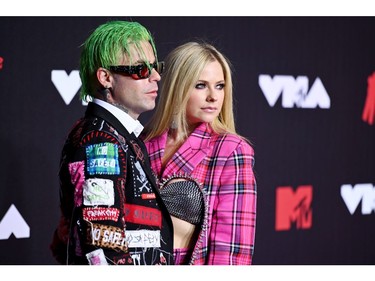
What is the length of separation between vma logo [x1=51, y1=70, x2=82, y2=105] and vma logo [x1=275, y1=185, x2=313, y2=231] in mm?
1367

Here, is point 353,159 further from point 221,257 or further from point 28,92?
point 221,257

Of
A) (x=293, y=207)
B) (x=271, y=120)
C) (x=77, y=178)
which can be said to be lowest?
(x=293, y=207)

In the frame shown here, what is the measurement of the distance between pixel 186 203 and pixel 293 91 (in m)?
2.07

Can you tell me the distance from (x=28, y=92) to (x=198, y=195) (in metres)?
1.48

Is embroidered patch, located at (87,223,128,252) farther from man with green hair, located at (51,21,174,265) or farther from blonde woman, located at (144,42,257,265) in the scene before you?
blonde woman, located at (144,42,257,265)

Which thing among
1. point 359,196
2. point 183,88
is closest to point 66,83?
point 183,88

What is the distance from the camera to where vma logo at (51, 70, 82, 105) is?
10.6 feet

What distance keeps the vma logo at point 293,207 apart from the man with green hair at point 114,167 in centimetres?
224

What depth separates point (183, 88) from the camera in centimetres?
221

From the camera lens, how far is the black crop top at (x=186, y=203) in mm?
1986

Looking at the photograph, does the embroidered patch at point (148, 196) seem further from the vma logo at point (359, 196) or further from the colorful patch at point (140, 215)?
the vma logo at point (359, 196)

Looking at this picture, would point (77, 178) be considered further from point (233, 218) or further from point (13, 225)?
point (13, 225)

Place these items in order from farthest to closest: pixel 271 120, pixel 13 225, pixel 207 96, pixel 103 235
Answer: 1. pixel 271 120
2. pixel 13 225
3. pixel 207 96
4. pixel 103 235

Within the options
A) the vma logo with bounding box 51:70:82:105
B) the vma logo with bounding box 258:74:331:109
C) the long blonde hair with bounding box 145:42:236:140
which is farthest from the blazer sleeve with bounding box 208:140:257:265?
the vma logo with bounding box 258:74:331:109
